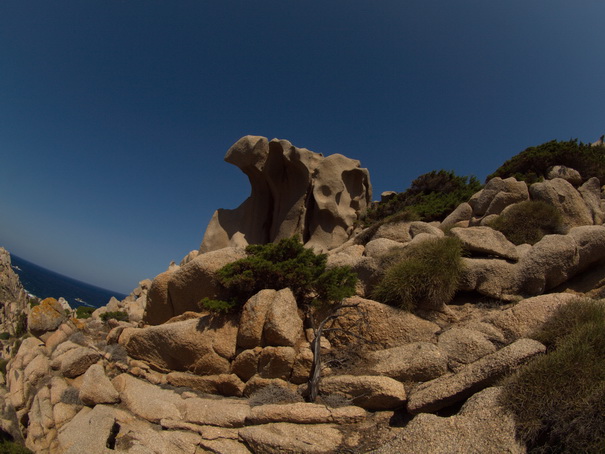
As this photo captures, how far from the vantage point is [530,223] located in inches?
430

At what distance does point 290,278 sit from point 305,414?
3.51 meters

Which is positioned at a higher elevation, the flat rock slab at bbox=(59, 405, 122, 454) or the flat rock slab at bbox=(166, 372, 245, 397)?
the flat rock slab at bbox=(166, 372, 245, 397)

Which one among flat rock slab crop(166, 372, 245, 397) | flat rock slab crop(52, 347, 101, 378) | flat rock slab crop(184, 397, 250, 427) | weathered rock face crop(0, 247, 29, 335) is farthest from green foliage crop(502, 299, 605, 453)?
weathered rock face crop(0, 247, 29, 335)

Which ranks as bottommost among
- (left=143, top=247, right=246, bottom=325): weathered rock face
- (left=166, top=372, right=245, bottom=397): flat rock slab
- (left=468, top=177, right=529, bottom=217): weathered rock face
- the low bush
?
(left=166, top=372, right=245, bottom=397): flat rock slab

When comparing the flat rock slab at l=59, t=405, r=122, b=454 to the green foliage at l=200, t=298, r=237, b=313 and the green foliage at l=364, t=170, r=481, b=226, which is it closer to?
the green foliage at l=200, t=298, r=237, b=313

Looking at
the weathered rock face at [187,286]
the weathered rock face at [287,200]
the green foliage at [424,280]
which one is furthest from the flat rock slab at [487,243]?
the weathered rock face at [287,200]

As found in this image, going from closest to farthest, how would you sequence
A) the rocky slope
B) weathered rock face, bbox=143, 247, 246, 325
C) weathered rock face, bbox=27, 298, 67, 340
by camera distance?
the rocky slope → weathered rock face, bbox=143, 247, 246, 325 → weathered rock face, bbox=27, 298, 67, 340

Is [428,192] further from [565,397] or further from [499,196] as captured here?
[565,397]

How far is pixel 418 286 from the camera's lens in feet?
25.1

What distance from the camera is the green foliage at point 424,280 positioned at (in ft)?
24.9

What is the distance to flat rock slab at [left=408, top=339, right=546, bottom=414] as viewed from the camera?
4441 mm

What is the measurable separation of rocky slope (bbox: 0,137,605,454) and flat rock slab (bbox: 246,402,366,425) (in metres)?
0.02

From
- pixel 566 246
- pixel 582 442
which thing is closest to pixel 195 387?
pixel 582 442

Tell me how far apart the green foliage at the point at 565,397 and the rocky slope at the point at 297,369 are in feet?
0.86
